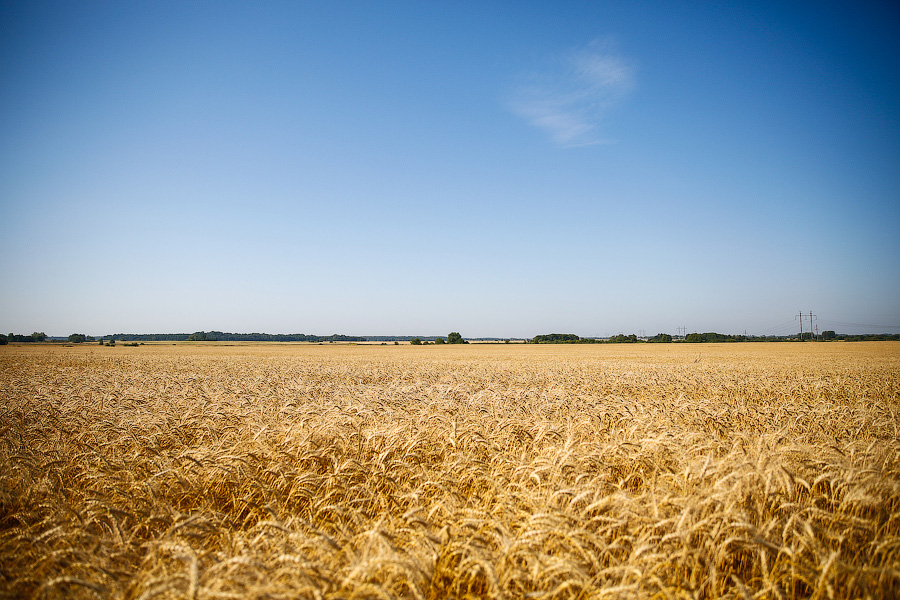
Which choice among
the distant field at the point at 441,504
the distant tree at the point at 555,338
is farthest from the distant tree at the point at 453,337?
the distant field at the point at 441,504

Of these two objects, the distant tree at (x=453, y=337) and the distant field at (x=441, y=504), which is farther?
the distant tree at (x=453, y=337)

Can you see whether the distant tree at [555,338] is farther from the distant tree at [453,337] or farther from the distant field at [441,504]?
the distant field at [441,504]

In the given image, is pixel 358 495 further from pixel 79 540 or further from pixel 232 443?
pixel 232 443

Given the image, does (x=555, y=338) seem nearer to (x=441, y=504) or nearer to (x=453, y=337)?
(x=453, y=337)

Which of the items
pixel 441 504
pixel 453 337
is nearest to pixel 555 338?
pixel 453 337

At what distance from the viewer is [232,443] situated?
4613 millimetres

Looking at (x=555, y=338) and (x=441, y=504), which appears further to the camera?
(x=555, y=338)

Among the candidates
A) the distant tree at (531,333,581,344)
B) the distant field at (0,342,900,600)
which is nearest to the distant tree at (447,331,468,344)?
A: the distant tree at (531,333,581,344)

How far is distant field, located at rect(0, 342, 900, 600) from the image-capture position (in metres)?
2.02

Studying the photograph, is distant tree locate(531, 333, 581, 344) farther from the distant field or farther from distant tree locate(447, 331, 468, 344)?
the distant field

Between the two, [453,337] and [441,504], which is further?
[453,337]

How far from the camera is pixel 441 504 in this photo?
9.11ft

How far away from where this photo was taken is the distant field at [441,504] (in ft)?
6.61

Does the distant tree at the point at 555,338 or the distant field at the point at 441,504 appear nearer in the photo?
the distant field at the point at 441,504
